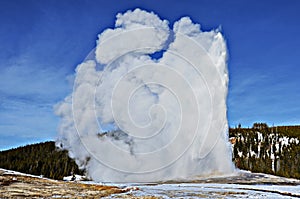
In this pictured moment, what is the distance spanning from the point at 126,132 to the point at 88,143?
9823 millimetres

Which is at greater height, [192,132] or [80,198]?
[192,132]

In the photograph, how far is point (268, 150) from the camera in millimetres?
145750

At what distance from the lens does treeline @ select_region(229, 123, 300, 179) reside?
112m

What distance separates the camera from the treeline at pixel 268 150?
112 meters

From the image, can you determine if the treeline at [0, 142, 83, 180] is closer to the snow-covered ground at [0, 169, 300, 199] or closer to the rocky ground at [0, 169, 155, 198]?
the rocky ground at [0, 169, 155, 198]

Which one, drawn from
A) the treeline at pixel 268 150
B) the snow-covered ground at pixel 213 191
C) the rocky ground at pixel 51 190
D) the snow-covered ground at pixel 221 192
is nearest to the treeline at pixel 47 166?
the treeline at pixel 268 150

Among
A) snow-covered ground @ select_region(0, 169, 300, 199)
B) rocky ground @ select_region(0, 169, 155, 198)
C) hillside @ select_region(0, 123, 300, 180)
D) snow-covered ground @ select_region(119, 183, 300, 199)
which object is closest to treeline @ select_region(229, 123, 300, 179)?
hillside @ select_region(0, 123, 300, 180)

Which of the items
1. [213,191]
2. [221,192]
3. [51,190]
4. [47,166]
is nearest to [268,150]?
[47,166]

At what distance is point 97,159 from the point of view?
241 feet

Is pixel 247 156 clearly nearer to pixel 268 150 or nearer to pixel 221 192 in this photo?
pixel 268 150

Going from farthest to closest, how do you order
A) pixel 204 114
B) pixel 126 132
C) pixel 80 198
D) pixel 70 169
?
pixel 70 169 < pixel 126 132 < pixel 204 114 < pixel 80 198

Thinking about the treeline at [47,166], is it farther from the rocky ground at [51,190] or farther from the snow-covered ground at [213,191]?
the snow-covered ground at [213,191]

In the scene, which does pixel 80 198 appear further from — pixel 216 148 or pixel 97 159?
pixel 97 159

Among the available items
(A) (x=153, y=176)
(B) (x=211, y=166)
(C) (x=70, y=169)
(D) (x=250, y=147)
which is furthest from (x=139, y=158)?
(D) (x=250, y=147)
